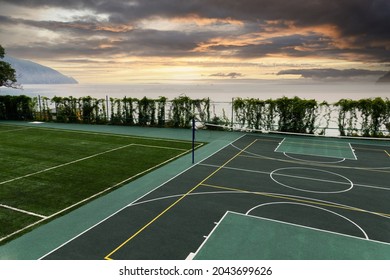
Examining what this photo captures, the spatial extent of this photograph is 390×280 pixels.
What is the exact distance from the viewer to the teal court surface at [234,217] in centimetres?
746

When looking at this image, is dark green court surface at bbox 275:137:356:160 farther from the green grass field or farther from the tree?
the tree

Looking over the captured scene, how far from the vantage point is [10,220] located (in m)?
Answer: 9.09

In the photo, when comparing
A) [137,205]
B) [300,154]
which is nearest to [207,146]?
[300,154]

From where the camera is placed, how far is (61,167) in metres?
14.7

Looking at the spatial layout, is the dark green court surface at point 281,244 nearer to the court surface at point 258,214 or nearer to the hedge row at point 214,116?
the court surface at point 258,214

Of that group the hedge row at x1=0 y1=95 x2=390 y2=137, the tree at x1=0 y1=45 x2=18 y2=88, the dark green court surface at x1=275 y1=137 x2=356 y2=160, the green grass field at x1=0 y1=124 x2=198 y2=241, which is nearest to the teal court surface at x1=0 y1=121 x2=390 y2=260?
the green grass field at x1=0 y1=124 x2=198 y2=241

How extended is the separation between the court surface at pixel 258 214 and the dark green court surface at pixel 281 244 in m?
0.02

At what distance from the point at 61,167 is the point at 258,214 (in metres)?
10.1

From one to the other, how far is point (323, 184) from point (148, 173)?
768 centimetres

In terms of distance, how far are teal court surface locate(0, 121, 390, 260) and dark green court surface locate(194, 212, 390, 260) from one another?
25 millimetres

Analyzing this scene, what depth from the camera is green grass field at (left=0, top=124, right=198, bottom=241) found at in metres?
9.99

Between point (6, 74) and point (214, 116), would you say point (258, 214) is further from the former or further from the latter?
point (6, 74)
